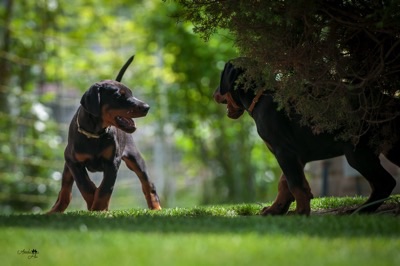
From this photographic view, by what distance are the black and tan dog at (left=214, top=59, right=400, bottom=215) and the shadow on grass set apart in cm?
78

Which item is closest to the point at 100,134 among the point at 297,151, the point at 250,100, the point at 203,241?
the point at 250,100

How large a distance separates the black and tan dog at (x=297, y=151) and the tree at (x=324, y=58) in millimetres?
132

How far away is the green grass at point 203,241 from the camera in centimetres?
347

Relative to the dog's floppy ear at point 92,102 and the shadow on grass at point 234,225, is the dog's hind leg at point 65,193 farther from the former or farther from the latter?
the shadow on grass at point 234,225

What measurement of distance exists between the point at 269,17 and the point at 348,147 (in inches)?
52.1

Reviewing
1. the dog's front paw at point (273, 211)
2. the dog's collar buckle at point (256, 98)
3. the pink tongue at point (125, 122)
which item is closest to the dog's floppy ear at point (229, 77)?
the dog's collar buckle at point (256, 98)

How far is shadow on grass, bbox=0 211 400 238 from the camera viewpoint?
4.36 m

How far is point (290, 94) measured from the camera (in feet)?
18.5

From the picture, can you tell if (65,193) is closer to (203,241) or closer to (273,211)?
(273,211)

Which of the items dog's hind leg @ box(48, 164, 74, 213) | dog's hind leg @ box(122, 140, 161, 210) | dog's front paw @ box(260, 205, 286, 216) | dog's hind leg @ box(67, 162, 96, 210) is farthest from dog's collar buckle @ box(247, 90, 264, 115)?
dog's hind leg @ box(48, 164, 74, 213)

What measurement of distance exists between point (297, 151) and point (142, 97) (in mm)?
9214

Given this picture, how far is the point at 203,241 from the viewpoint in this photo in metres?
3.93

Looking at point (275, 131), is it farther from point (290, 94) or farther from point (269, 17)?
point (269, 17)

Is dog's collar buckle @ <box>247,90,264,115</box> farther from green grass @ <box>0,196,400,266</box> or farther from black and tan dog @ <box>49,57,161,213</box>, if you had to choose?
green grass @ <box>0,196,400,266</box>
